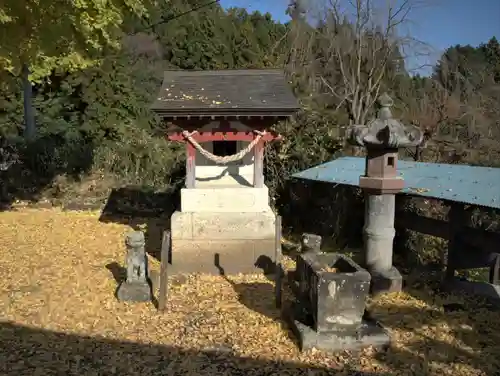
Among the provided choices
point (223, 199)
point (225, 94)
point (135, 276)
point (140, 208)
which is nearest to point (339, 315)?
point (135, 276)

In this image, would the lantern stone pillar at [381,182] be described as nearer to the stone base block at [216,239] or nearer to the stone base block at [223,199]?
the stone base block at [216,239]

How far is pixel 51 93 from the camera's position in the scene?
61.7 feet

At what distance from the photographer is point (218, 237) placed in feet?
24.7

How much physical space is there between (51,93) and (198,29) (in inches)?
515

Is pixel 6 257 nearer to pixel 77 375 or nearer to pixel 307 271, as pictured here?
pixel 77 375

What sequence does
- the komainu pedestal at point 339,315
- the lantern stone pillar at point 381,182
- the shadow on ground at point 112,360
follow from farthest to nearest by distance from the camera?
the lantern stone pillar at point 381,182
the komainu pedestal at point 339,315
the shadow on ground at point 112,360

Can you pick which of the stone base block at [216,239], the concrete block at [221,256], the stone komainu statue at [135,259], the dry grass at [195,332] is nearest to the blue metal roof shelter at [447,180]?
the dry grass at [195,332]

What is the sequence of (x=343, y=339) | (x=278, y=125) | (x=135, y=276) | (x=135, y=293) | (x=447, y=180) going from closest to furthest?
(x=343, y=339) → (x=135, y=293) → (x=135, y=276) → (x=447, y=180) → (x=278, y=125)

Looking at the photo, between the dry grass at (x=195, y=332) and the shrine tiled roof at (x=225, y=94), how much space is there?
2.75 metres

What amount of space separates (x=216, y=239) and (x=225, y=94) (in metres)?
2.51

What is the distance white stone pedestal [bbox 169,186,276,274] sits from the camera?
751 centimetres

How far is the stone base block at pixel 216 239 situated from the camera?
7500 mm

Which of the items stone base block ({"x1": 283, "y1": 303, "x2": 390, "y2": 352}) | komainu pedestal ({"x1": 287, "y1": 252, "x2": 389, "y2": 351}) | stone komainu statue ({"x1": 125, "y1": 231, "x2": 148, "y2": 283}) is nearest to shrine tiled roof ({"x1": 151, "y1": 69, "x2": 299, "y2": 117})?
stone komainu statue ({"x1": 125, "y1": 231, "x2": 148, "y2": 283})

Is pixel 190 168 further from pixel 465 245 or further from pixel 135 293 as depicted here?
pixel 465 245
